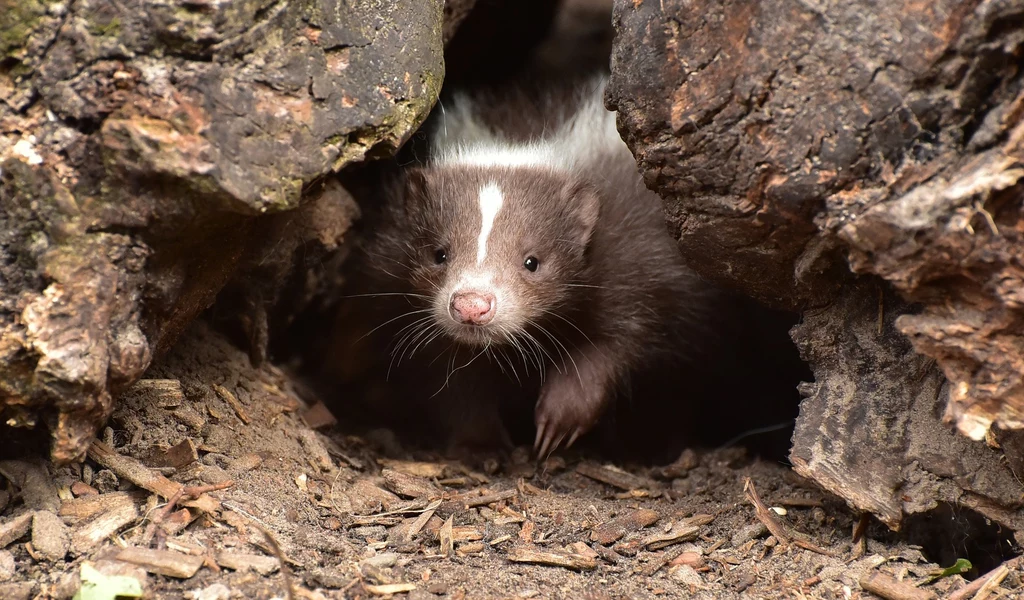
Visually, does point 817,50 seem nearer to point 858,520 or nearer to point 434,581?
point 858,520

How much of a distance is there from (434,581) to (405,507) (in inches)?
25.8

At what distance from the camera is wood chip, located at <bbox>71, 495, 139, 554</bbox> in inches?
107

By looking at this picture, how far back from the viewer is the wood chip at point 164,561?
2.64 meters

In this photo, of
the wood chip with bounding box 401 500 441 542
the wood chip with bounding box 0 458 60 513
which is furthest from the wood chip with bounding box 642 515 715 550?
the wood chip with bounding box 0 458 60 513

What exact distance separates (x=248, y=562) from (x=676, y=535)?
5.04ft

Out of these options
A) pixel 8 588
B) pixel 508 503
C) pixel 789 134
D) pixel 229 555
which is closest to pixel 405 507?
pixel 508 503

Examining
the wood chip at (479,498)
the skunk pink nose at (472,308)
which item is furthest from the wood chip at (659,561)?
the skunk pink nose at (472,308)

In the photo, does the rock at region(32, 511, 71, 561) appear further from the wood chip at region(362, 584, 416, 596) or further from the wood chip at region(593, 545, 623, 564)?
the wood chip at region(593, 545, 623, 564)

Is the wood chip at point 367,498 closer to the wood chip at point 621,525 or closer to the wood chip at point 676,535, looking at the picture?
the wood chip at point 621,525

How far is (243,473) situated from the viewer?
335cm

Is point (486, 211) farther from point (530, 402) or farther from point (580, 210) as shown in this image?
point (530, 402)

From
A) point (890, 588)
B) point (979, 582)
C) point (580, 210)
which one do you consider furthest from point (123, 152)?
point (979, 582)

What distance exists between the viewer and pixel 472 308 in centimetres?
375

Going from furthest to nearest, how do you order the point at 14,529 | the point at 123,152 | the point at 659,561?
the point at 659,561
the point at 14,529
the point at 123,152
